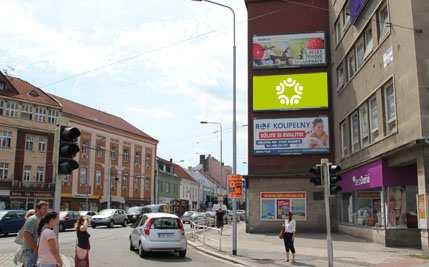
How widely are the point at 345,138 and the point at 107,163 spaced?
4589 cm

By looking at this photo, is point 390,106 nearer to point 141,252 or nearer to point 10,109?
point 141,252

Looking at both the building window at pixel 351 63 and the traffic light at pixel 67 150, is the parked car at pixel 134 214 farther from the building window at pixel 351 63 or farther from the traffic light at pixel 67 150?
the traffic light at pixel 67 150

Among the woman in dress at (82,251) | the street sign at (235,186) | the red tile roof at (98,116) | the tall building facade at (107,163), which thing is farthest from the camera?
the red tile roof at (98,116)

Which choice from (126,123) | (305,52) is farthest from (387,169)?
(126,123)

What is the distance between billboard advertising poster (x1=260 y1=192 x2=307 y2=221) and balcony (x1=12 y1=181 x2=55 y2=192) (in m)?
31.7

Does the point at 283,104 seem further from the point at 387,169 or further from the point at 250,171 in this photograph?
the point at 387,169


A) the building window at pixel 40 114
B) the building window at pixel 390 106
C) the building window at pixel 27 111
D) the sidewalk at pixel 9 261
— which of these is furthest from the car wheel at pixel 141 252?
the building window at pixel 40 114

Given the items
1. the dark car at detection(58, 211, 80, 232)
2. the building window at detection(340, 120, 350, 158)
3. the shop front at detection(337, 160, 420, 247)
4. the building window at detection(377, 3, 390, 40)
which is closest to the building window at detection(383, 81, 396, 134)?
the shop front at detection(337, 160, 420, 247)

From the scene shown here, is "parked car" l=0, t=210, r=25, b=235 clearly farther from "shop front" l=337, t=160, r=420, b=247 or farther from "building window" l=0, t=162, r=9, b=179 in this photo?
"building window" l=0, t=162, r=9, b=179

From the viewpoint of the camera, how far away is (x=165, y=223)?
19391 millimetres

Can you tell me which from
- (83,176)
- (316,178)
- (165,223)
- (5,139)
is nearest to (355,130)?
(316,178)

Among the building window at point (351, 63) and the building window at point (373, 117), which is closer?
the building window at point (373, 117)

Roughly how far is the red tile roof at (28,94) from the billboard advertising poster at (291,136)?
32.5 meters

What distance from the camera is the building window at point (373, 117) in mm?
25594
